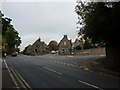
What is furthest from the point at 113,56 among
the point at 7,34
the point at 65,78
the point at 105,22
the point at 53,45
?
the point at 53,45

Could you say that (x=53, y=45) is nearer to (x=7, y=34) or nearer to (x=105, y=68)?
(x=7, y=34)

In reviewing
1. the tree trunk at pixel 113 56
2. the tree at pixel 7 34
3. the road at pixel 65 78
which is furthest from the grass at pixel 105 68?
the tree at pixel 7 34

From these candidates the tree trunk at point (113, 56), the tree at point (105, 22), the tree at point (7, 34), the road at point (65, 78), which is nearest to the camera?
the road at point (65, 78)

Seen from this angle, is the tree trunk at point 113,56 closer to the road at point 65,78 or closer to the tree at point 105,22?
the tree at point 105,22

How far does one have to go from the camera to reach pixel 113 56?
23328mm

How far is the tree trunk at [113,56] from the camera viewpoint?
21.5m

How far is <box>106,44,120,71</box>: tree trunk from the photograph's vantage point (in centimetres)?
2151

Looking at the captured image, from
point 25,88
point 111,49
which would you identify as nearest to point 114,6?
point 111,49

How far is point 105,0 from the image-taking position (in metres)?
19.8

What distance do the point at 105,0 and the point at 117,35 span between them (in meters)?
3.38

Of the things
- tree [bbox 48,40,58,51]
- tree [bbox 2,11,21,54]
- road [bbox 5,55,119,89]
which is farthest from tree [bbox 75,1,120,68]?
tree [bbox 48,40,58,51]

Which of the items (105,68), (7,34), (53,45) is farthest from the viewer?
(53,45)

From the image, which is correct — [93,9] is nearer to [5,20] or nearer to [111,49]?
[111,49]

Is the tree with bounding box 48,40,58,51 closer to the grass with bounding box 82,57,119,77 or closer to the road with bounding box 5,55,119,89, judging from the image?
the grass with bounding box 82,57,119,77
